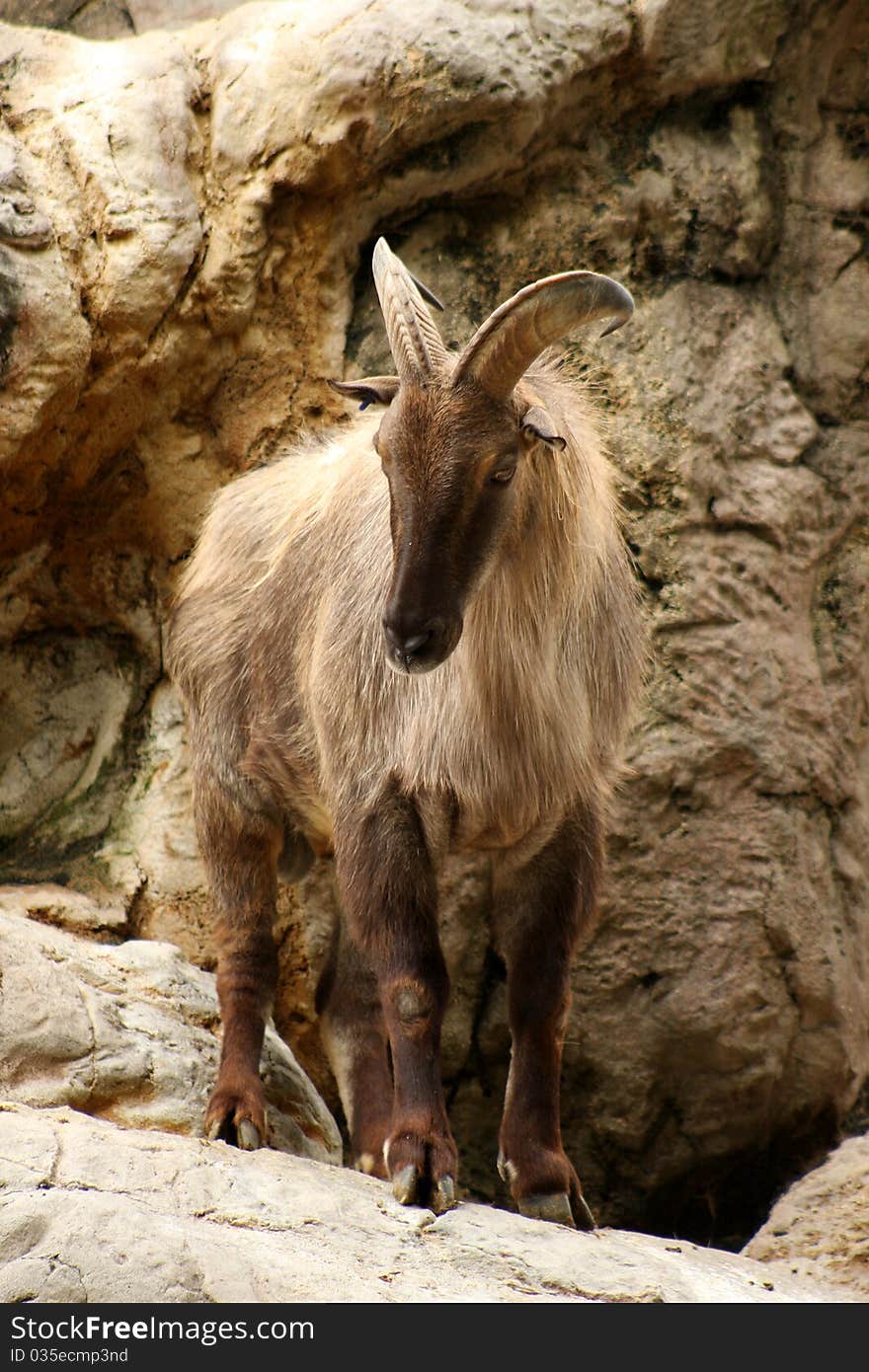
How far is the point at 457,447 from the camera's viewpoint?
3.72 meters

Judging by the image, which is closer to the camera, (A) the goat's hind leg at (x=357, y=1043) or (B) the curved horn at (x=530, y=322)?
(B) the curved horn at (x=530, y=322)

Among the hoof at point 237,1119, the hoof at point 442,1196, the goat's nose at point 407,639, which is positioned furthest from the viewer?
the hoof at point 237,1119

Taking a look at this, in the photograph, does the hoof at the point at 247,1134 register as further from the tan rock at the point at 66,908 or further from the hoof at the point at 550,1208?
the tan rock at the point at 66,908

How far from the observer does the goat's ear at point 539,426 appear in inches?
148

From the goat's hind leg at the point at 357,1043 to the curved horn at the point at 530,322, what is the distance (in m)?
2.20

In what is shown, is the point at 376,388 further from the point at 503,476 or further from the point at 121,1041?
the point at 121,1041

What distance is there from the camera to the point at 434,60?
17.6ft

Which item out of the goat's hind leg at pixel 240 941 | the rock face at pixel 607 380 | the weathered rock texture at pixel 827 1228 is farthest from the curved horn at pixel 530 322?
Answer: the weathered rock texture at pixel 827 1228

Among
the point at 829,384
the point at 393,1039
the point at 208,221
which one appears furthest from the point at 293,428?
the point at 393,1039

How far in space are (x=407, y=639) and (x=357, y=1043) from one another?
1.94 meters

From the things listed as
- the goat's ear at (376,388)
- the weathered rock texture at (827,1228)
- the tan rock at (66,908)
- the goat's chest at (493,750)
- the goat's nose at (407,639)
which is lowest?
the weathered rock texture at (827,1228)

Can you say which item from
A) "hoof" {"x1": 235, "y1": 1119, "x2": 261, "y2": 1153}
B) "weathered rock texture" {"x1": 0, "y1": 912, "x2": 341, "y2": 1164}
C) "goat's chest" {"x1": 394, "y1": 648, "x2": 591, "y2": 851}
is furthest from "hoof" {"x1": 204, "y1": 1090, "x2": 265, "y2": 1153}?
"goat's chest" {"x1": 394, "y1": 648, "x2": 591, "y2": 851}

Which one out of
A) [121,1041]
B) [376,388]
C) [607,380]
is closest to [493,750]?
[376,388]
